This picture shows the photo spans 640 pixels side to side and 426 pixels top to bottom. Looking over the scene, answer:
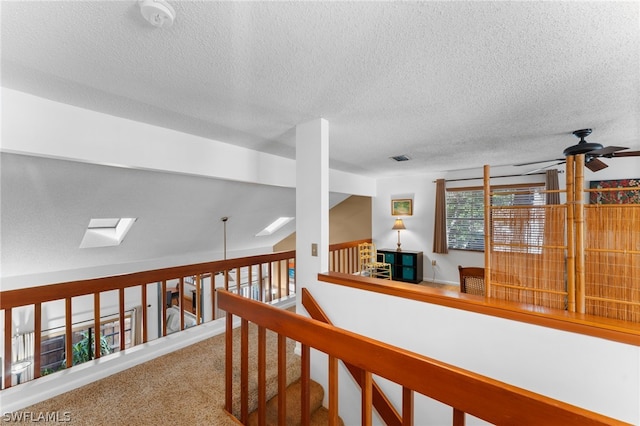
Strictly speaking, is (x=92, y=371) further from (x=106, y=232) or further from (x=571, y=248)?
(x=571, y=248)

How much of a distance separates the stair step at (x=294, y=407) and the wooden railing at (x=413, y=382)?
0.80 m

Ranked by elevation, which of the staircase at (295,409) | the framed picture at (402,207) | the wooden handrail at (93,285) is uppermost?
the framed picture at (402,207)

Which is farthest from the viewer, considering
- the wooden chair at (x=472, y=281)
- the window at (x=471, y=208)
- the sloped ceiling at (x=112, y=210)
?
the window at (x=471, y=208)

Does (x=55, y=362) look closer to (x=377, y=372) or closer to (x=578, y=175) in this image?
(x=377, y=372)

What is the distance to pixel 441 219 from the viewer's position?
5277 millimetres

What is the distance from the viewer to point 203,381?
2262 mm

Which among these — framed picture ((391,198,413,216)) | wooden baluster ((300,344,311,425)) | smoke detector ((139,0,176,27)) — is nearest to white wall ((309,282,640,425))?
wooden baluster ((300,344,311,425))

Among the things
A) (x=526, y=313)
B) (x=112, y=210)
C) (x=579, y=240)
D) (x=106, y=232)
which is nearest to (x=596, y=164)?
(x=579, y=240)

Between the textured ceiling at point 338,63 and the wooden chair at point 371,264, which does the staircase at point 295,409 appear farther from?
the wooden chair at point 371,264

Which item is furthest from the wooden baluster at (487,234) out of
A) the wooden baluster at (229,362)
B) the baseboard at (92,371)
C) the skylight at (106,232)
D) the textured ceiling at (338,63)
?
the skylight at (106,232)

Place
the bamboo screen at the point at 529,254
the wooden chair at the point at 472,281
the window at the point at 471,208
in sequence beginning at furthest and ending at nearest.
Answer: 1. the window at the point at 471,208
2. the wooden chair at the point at 472,281
3. the bamboo screen at the point at 529,254

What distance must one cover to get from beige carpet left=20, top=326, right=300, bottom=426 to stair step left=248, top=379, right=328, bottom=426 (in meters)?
0.08

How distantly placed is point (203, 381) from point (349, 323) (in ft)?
4.35

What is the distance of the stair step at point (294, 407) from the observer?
83.5 inches
